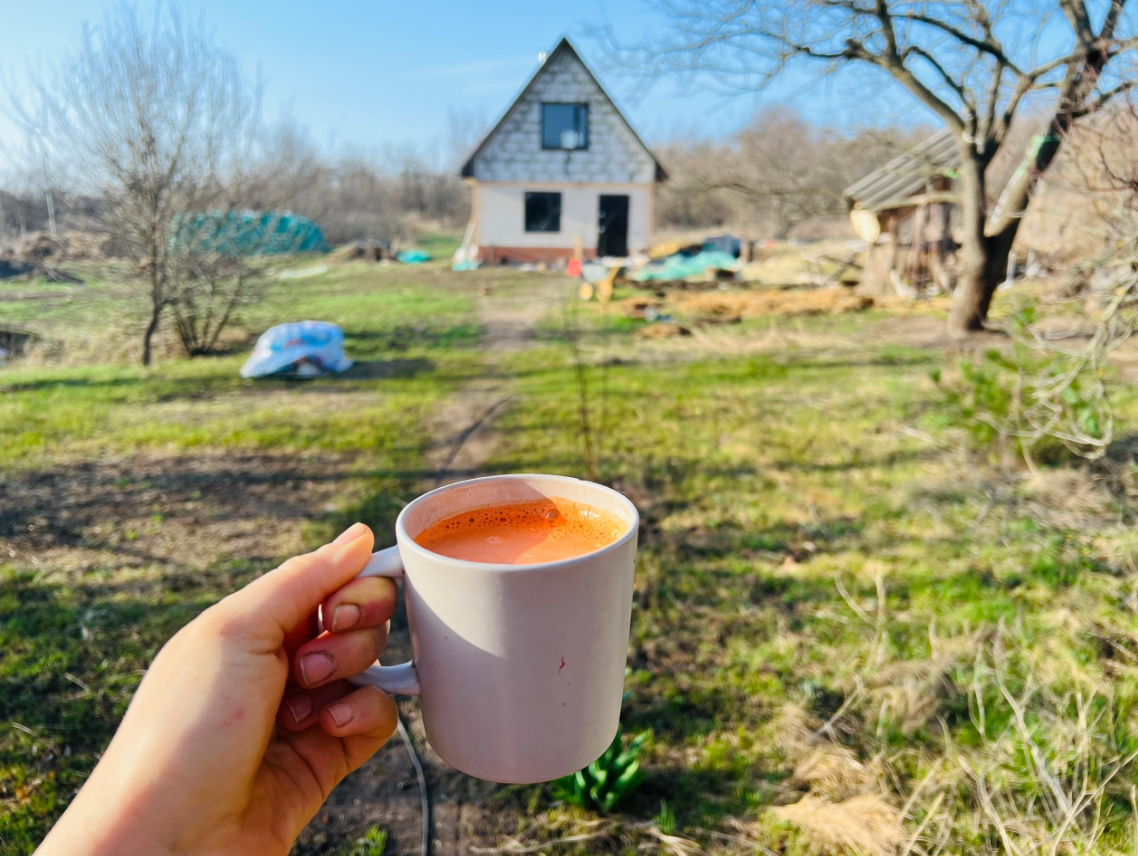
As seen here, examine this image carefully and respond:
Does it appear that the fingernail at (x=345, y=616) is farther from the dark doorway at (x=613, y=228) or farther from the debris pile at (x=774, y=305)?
the dark doorway at (x=613, y=228)

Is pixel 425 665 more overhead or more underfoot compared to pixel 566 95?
more underfoot

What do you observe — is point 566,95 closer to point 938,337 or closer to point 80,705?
point 938,337

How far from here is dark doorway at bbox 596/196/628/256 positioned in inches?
722

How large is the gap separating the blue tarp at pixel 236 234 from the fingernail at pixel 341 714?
788 centimetres

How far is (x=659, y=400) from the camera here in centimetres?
591

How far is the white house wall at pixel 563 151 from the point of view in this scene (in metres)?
17.4

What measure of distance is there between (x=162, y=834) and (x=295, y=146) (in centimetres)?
1082

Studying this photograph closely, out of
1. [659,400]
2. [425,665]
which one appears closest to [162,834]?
[425,665]

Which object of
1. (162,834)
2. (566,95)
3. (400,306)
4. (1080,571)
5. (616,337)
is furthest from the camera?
(566,95)

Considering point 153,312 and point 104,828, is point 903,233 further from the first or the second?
point 104,828

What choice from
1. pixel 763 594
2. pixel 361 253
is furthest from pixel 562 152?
pixel 763 594

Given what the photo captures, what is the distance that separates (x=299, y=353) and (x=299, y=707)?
6.69 meters

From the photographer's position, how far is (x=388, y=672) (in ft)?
3.04

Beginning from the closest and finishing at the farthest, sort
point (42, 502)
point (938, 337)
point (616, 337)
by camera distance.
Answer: point (42, 502) → point (938, 337) → point (616, 337)
